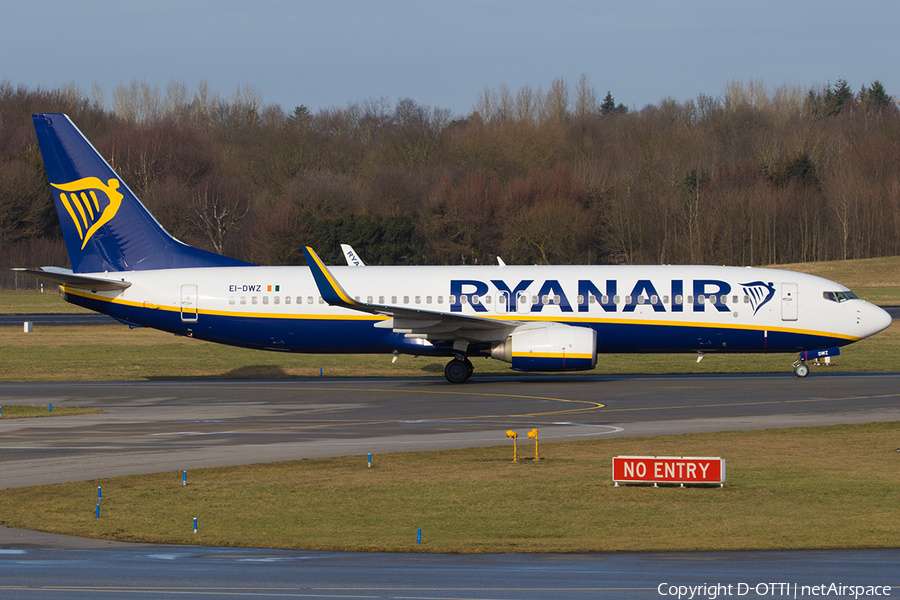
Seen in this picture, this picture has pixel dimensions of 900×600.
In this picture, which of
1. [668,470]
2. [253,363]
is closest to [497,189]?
[253,363]

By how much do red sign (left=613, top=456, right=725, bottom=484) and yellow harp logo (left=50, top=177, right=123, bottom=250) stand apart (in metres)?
26.9

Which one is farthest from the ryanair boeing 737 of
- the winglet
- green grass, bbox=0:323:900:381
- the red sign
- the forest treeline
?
the forest treeline

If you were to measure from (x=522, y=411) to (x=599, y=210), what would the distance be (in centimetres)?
8561

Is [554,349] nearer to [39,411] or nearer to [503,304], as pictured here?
[503,304]

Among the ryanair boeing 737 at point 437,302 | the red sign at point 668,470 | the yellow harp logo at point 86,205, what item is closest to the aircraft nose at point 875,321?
the ryanair boeing 737 at point 437,302

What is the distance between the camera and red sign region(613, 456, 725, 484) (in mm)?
17719

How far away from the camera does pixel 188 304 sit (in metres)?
37.5

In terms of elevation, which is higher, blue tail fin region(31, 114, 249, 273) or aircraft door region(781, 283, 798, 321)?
blue tail fin region(31, 114, 249, 273)

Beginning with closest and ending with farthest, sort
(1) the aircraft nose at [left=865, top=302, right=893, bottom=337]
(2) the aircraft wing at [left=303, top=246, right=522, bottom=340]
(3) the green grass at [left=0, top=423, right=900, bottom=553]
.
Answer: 1. (3) the green grass at [left=0, top=423, right=900, bottom=553]
2. (2) the aircraft wing at [left=303, top=246, right=522, bottom=340]
3. (1) the aircraft nose at [left=865, top=302, right=893, bottom=337]

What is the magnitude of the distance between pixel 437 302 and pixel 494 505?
20469 mm

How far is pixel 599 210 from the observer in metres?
112

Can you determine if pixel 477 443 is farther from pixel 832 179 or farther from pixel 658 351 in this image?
pixel 832 179

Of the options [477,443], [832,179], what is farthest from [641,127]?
[477,443]

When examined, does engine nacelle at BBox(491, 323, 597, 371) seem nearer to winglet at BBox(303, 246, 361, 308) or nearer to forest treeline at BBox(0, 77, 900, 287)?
winglet at BBox(303, 246, 361, 308)
